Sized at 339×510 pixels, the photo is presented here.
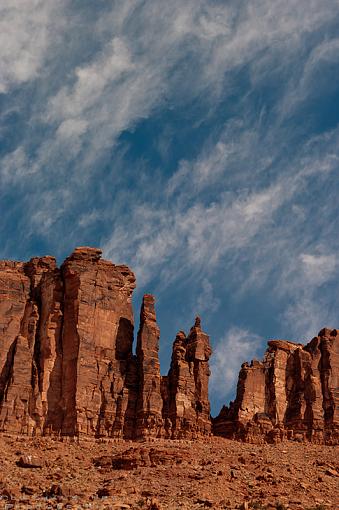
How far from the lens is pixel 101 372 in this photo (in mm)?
107000

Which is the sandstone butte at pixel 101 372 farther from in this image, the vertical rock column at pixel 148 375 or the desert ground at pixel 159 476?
the desert ground at pixel 159 476

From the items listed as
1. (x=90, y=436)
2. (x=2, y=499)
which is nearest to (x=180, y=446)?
(x=90, y=436)

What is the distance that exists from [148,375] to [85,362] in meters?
4.93

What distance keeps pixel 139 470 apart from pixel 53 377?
1378cm

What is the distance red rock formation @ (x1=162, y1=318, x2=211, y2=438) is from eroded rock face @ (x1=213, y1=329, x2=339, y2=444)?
374 centimetres

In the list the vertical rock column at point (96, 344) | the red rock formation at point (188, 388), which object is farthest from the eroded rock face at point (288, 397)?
the vertical rock column at point (96, 344)

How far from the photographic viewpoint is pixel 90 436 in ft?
339

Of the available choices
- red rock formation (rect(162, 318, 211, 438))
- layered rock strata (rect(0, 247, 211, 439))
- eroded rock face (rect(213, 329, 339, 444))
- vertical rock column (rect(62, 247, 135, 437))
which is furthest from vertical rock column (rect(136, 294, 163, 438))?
eroded rock face (rect(213, 329, 339, 444))

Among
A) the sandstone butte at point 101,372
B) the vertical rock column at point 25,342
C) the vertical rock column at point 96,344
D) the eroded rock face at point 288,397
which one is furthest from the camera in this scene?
the eroded rock face at point 288,397

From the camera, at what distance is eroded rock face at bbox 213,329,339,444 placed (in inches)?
4449

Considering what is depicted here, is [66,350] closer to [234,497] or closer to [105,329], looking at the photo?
[105,329]

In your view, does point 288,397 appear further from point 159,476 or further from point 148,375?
point 159,476

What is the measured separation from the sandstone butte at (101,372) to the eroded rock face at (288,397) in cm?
11

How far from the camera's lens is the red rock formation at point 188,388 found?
107 meters
